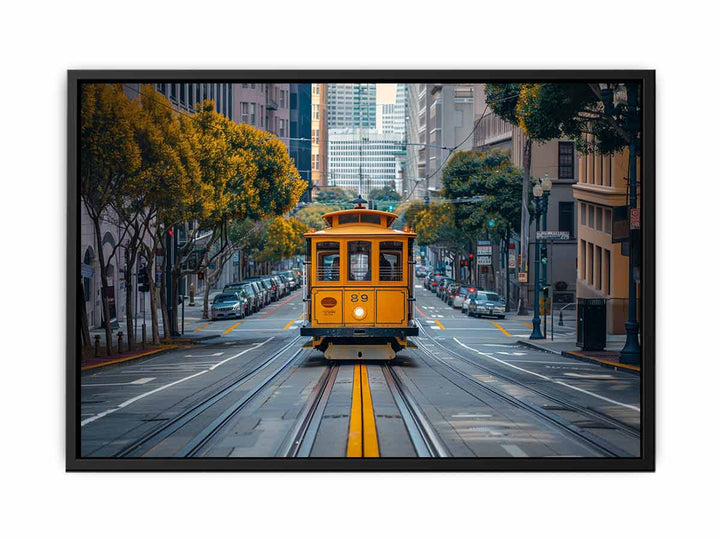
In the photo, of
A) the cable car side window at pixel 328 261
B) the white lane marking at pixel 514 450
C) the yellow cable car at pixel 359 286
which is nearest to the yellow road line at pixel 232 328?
the yellow cable car at pixel 359 286

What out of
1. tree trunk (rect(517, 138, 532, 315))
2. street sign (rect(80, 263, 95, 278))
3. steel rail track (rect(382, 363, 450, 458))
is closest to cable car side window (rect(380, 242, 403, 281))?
tree trunk (rect(517, 138, 532, 315))

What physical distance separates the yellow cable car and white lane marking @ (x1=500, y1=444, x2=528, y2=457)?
888 cm

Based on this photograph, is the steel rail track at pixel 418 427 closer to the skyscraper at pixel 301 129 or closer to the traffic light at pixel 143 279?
the skyscraper at pixel 301 129

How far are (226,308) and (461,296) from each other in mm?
15095

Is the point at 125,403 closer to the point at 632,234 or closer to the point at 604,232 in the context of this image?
the point at 632,234

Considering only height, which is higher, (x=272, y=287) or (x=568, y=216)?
(x=568, y=216)

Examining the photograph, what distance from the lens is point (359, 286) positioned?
2256cm

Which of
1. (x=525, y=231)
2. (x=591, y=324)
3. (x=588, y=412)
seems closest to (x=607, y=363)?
(x=588, y=412)

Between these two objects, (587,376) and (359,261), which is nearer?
(587,376)

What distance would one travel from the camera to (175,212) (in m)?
22.9

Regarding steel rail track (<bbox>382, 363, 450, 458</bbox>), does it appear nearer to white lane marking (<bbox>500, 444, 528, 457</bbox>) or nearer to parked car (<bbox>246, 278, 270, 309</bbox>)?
white lane marking (<bbox>500, 444, 528, 457</bbox>)

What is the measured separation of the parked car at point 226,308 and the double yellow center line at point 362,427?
8.61m

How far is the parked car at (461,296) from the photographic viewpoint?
3753 centimetres
